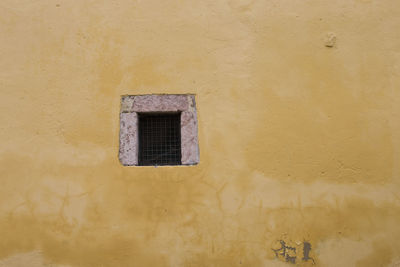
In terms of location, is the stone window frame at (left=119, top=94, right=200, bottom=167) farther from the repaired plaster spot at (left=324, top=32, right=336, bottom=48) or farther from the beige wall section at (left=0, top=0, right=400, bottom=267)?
the repaired plaster spot at (left=324, top=32, right=336, bottom=48)

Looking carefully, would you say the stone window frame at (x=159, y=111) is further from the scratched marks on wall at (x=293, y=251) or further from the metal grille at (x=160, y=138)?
the scratched marks on wall at (x=293, y=251)

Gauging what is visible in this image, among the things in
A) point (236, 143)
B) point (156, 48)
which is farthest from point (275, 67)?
point (156, 48)

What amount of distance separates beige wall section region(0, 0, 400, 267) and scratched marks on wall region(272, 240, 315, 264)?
0.02 m

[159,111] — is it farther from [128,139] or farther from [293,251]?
[293,251]

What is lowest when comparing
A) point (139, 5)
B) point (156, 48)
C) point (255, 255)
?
point (255, 255)

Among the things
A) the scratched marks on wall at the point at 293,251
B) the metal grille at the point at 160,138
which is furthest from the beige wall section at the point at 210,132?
the metal grille at the point at 160,138

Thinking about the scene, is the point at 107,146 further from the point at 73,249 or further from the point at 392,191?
the point at 392,191

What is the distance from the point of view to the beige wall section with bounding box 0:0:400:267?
8.73 ft

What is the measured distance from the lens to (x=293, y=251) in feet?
8.79

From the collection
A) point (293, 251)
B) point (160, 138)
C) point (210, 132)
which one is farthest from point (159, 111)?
point (293, 251)

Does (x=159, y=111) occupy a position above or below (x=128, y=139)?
above

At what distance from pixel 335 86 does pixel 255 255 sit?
4.98 ft

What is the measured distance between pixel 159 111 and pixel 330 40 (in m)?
1.57

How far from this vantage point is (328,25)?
3.01 m
